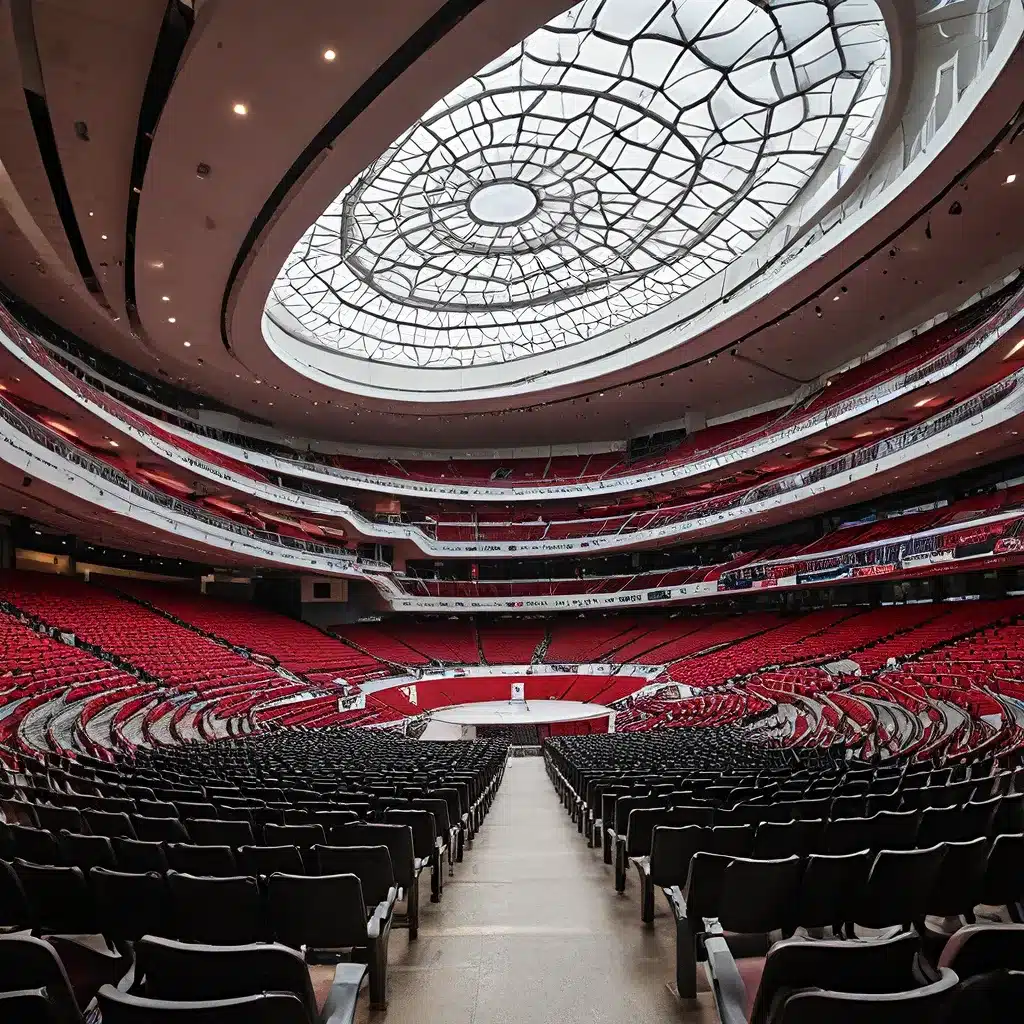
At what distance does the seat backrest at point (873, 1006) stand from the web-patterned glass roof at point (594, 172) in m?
22.4

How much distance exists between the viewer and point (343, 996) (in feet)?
9.70

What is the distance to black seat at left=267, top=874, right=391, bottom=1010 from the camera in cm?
359

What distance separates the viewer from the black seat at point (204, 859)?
14.1 ft

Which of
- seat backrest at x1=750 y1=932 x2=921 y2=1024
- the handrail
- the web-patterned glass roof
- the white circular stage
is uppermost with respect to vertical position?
the web-patterned glass roof

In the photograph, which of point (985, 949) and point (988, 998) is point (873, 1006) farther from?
point (985, 949)

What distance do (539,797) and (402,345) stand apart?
30.3 m

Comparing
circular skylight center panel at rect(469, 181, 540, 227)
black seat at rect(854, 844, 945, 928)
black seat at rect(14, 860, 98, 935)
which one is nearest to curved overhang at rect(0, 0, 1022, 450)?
circular skylight center panel at rect(469, 181, 540, 227)

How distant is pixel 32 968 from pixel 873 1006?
2.68 m

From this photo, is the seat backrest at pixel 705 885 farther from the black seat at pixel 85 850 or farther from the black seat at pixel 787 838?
the black seat at pixel 85 850

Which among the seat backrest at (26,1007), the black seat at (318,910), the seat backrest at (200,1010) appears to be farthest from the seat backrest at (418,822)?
the seat backrest at (26,1007)

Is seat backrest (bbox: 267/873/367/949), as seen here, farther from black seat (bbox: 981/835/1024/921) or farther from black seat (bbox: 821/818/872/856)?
black seat (bbox: 981/835/1024/921)

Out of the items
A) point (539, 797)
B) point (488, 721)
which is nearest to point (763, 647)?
point (488, 721)

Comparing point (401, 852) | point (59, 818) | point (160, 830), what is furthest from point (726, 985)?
point (59, 818)

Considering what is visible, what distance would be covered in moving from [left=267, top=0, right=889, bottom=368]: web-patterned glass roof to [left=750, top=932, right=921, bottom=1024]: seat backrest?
874 inches
